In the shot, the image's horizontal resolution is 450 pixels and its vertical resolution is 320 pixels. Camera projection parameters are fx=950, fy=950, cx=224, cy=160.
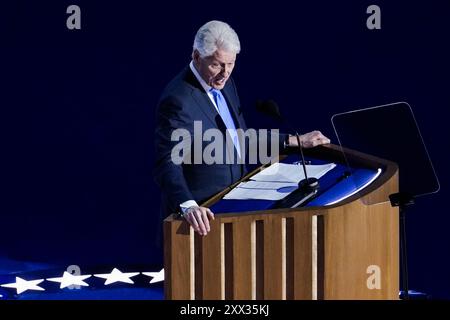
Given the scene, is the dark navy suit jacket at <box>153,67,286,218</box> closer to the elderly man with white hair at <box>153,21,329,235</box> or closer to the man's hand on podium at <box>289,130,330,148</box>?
the elderly man with white hair at <box>153,21,329,235</box>

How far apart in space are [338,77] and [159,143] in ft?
8.43

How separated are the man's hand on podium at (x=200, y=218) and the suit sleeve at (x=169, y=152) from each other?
32 centimetres

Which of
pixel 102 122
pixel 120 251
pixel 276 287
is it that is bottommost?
pixel 276 287

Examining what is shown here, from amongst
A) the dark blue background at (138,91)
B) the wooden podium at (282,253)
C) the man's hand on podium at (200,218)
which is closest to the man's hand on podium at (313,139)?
the wooden podium at (282,253)

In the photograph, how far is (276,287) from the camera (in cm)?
329

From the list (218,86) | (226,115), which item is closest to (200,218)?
(218,86)

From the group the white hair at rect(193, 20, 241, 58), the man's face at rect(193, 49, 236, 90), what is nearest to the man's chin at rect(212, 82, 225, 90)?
the man's face at rect(193, 49, 236, 90)

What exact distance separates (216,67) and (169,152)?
45 centimetres

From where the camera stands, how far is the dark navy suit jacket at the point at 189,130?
12.2 ft

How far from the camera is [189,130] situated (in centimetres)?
385

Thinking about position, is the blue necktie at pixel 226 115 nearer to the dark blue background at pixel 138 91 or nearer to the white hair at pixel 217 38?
the white hair at pixel 217 38

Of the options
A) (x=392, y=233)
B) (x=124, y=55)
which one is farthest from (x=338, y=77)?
(x=392, y=233)

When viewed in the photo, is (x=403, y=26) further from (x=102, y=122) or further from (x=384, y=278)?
(x=384, y=278)

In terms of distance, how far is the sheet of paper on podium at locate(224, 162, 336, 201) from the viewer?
3.59 metres
